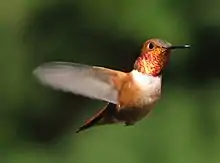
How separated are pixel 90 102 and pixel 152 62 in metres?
1.64

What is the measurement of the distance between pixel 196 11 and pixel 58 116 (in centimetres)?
66

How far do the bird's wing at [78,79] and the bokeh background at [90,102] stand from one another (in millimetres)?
1565

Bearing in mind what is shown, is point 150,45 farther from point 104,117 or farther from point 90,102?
point 90,102

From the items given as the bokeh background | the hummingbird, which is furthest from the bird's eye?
the bokeh background

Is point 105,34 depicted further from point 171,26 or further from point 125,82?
point 125,82

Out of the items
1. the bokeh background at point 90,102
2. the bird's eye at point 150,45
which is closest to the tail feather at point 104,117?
the bird's eye at point 150,45

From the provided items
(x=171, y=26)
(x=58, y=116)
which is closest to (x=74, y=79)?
(x=171, y=26)

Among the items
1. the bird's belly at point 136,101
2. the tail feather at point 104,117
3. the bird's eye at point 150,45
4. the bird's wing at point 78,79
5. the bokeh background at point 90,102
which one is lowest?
the bokeh background at point 90,102

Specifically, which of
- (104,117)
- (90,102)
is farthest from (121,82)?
(90,102)

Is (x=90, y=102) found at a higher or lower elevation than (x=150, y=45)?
lower

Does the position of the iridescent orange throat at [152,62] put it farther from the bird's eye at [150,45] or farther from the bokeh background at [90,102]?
the bokeh background at [90,102]

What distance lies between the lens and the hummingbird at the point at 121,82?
0.59 m

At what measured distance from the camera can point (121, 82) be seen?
0.68 metres

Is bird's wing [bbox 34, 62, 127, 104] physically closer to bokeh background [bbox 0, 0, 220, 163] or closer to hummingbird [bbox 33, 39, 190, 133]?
hummingbird [bbox 33, 39, 190, 133]
